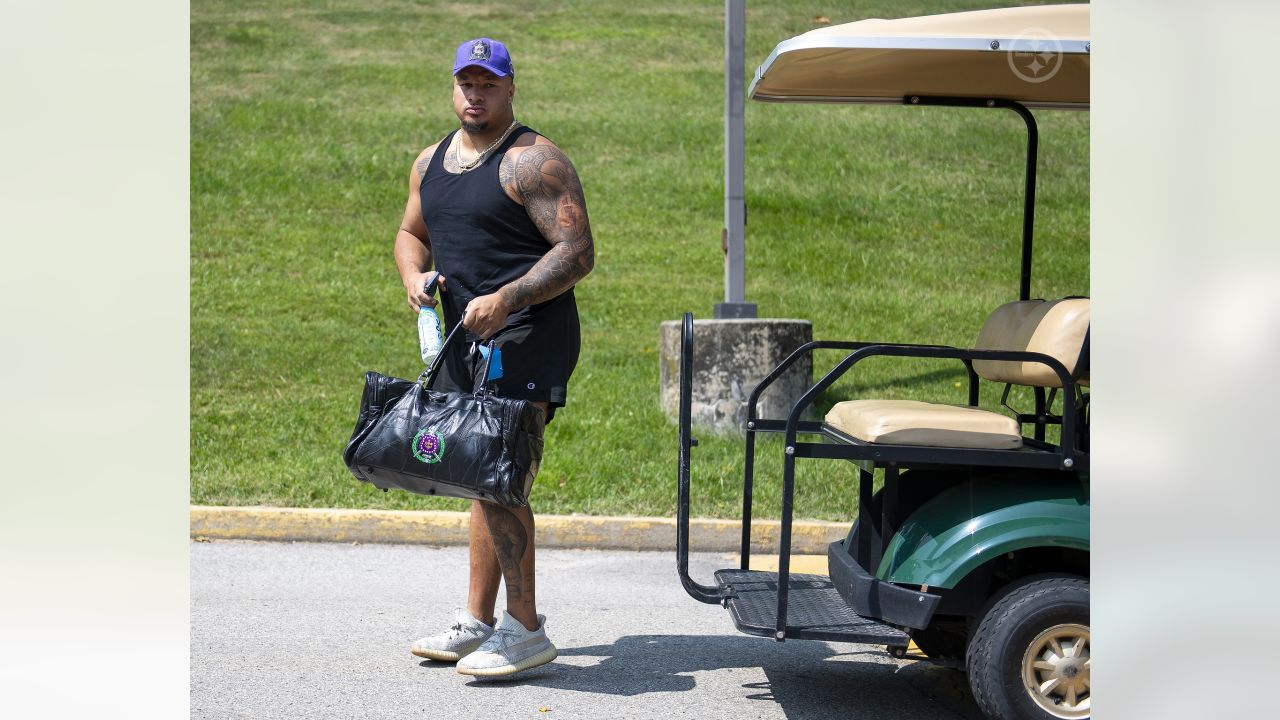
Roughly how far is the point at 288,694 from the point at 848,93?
2.83 meters

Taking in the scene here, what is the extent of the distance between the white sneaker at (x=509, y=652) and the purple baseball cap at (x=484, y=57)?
5.69 feet

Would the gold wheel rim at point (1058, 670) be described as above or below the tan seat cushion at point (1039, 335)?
below

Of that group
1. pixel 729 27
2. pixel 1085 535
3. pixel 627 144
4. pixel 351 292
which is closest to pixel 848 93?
pixel 1085 535

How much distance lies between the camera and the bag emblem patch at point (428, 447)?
3.92 metres

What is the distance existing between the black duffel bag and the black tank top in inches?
13.5

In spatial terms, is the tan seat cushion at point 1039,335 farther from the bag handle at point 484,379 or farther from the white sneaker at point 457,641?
→ the white sneaker at point 457,641

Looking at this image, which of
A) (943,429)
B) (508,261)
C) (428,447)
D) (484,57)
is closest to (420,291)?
(508,261)

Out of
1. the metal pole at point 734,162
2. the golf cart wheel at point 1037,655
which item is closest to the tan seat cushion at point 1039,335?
the golf cart wheel at point 1037,655

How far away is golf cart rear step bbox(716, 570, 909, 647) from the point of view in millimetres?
3699

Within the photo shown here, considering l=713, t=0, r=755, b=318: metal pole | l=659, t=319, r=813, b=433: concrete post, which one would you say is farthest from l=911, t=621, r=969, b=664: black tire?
l=713, t=0, r=755, b=318: metal pole

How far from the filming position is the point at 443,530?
6523 mm

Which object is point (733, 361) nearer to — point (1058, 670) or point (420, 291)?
point (420, 291)

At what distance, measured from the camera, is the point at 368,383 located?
4023 mm
